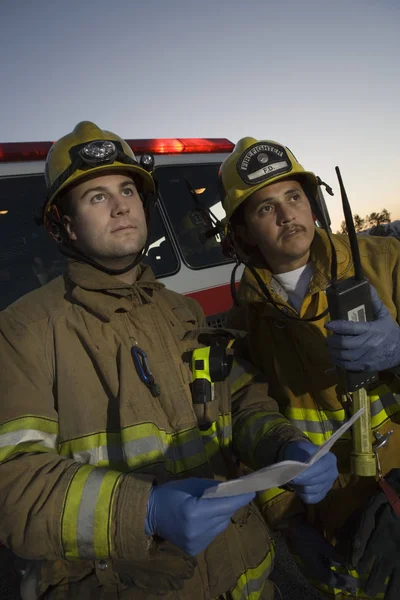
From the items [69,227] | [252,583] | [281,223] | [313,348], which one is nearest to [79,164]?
[69,227]

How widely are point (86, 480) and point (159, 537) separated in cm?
29

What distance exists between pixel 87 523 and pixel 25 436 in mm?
332

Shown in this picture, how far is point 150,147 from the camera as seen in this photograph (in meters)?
3.87

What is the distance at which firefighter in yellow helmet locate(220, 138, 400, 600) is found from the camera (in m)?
1.70

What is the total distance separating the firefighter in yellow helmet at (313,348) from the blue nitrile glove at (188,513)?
41 centimetres

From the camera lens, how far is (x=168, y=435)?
1.54 metres

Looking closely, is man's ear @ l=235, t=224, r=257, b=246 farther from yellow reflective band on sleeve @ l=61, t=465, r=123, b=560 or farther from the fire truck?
yellow reflective band on sleeve @ l=61, t=465, r=123, b=560

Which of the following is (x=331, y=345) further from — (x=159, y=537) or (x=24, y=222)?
(x=24, y=222)

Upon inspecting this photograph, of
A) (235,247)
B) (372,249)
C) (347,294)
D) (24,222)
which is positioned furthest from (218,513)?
(24,222)

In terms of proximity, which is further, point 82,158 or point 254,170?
point 254,170

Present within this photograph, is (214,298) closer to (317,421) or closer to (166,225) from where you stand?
(166,225)

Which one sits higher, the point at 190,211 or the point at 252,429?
the point at 190,211

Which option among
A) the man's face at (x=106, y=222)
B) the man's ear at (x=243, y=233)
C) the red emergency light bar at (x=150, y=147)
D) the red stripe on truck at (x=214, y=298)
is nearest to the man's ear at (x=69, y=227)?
the man's face at (x=106, y=222)

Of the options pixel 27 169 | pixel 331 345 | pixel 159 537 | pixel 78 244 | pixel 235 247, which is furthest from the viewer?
pixel 27 169
